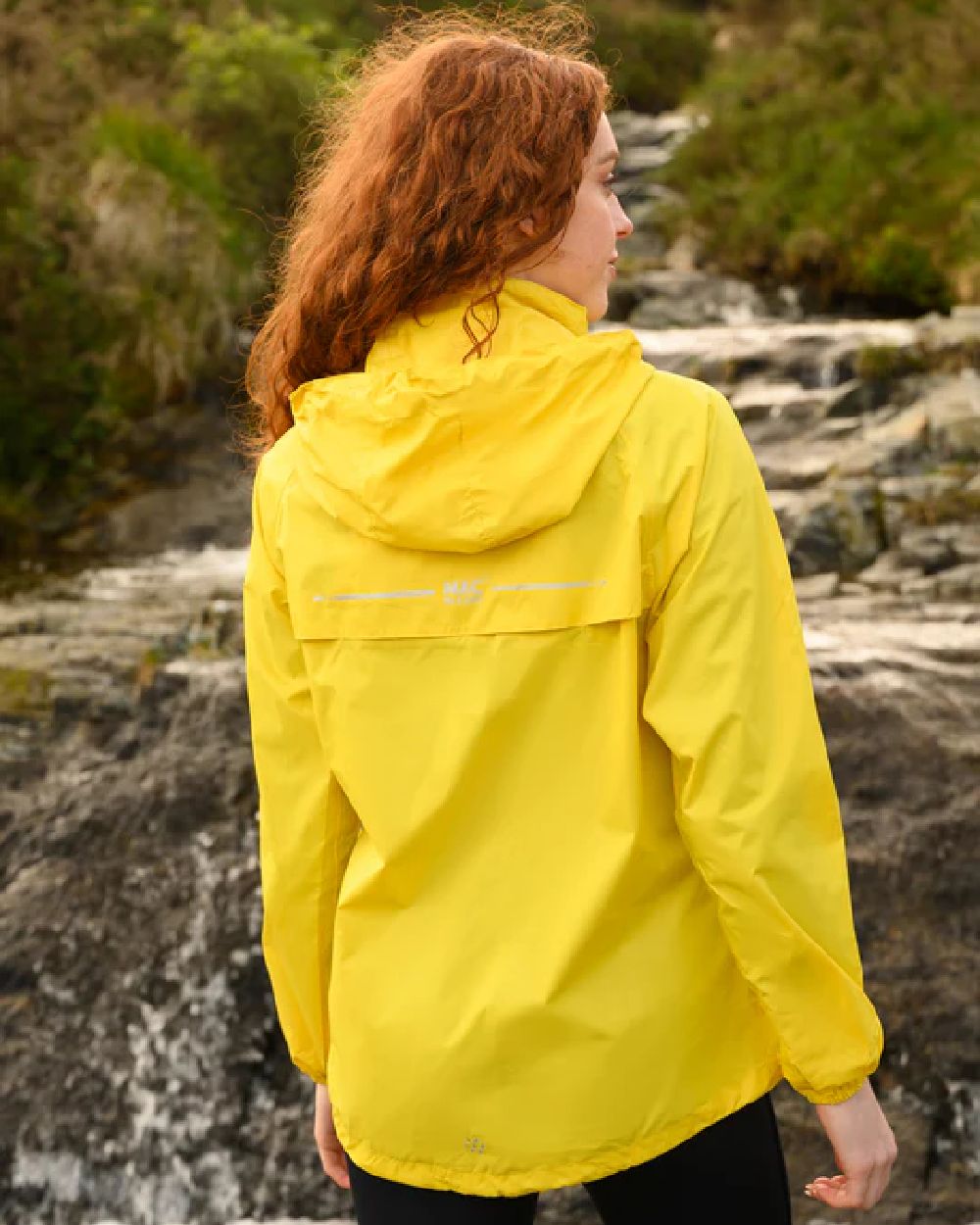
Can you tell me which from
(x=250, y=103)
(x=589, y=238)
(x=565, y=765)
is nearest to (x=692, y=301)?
(x=250, y=103)

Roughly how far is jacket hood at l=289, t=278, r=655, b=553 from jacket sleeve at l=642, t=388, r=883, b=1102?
119mm

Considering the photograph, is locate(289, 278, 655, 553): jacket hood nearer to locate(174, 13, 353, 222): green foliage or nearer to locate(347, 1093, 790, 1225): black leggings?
locate(347, 1093, 790, 1225): black leggings

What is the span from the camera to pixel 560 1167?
140 centimetres

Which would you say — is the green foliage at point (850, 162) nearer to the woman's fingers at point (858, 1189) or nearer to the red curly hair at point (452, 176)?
the red curly hair at point (452, 176)

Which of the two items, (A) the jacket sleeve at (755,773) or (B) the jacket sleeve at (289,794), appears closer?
(A) the jacket sleeve at (755,773)

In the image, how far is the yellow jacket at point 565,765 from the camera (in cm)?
137

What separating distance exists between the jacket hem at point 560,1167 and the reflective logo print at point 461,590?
56 cm

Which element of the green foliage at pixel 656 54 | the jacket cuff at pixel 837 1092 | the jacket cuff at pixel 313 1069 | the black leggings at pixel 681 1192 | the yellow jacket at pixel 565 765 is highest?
the yellow jacket at pixel 565 765

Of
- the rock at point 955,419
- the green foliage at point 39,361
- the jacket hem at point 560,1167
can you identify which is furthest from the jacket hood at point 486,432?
the green foliage at point 39,361

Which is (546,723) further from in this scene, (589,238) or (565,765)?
A: (589,238)

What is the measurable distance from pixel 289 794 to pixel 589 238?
0.70 metres

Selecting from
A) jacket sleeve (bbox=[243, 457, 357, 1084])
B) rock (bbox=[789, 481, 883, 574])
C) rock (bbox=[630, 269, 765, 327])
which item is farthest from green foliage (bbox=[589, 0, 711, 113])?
jacket sleeve (bbox=[243, 457, 357, 1084])

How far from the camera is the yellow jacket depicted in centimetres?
137

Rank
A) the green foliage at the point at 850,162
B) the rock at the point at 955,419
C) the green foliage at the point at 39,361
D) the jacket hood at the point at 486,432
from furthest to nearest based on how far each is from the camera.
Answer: the green foliage at the point at 850,162 → the green foliage at the point at 39,361 → the rock at the point at 955,419 → the jacket hood at the point at 486,432
